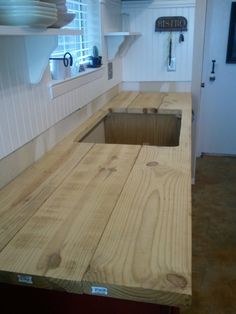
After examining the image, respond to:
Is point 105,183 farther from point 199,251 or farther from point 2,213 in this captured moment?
point 199,251

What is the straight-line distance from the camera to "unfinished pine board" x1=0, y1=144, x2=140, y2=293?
63 cm

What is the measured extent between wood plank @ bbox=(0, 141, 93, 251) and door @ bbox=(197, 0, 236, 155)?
8.09 feet

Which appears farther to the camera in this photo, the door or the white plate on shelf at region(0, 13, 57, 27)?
the door

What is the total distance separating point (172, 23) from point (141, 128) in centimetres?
91

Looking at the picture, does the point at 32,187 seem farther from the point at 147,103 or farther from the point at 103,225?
the point at 147,103

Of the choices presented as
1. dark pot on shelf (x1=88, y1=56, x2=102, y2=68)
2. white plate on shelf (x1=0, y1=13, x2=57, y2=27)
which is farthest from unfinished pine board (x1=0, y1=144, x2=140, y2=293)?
dark pot on shelf (x1=88, y1=56, x2=102, y2=68)

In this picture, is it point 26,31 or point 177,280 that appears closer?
point 177,280

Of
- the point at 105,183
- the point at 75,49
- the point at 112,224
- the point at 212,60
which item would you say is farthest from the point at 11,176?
the point at 212,60

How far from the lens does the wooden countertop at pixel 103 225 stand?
62 cm

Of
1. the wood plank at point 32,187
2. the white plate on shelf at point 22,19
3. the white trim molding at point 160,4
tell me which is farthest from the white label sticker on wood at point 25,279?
the white trim molding at point 160,4

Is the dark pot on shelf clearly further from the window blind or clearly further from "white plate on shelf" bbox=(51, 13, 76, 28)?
"white plate on shelf" bbox=(51, 13, 76, 28)

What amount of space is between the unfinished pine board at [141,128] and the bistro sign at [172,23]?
82 centimetres

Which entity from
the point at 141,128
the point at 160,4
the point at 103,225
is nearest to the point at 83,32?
the point at 141,128

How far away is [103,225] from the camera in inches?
30.8
